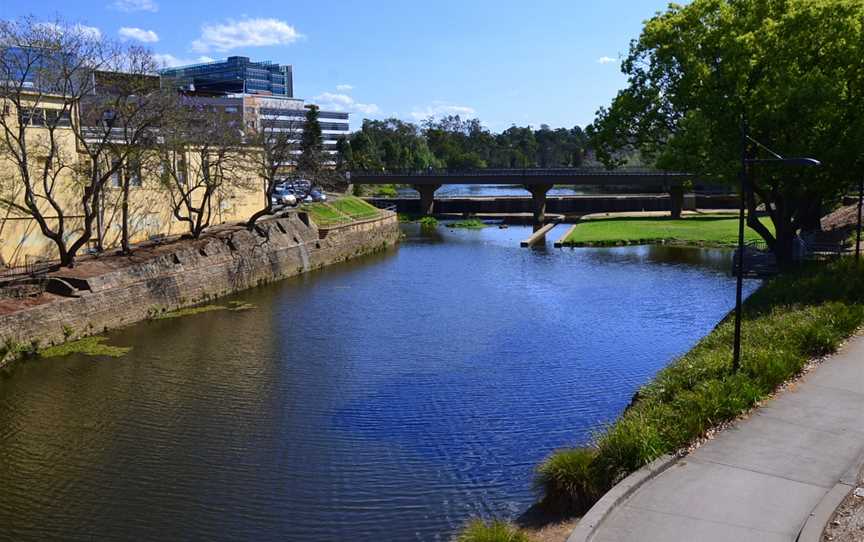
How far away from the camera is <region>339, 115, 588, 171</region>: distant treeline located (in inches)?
5359

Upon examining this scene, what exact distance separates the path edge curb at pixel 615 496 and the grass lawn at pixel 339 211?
39967 millimetres

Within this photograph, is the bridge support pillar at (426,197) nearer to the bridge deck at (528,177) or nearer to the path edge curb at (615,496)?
the bridge deck at (528,177)

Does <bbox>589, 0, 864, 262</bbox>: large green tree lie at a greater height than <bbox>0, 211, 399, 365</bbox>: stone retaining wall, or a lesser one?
greater

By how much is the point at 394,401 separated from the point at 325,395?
1.98 m

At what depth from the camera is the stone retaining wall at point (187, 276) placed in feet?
88.4

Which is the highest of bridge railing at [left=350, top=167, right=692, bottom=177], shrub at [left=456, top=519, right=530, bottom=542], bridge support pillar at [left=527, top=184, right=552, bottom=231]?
bridge railing at [left=350, top=167, right=692, bottom=177]

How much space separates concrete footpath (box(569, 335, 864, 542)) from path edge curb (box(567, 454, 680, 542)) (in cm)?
2

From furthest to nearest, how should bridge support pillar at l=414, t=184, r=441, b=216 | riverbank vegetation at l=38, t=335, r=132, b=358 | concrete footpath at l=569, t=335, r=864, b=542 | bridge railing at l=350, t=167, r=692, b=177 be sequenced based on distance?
bridge support pillar at l=414, t=184, r=441, b=216
bridge railing at l=350, t=167, r=692, b=177
riverbank vegetation at l=38, t=335, r=132, b=358
concrete footpath at l=569, t=335, r=864, b=542

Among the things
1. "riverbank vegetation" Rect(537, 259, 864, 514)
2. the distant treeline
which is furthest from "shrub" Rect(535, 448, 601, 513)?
the distant treeline

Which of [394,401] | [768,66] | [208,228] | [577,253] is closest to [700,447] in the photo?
[394,401]

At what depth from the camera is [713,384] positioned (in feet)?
49.8

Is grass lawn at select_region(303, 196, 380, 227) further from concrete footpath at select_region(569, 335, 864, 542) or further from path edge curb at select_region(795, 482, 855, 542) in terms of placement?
path edge curb at select_region(795, 482, 855, 542)

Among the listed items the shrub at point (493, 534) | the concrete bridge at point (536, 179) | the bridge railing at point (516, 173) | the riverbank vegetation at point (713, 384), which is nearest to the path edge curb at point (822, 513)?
the riverbank vegetation at point (713, 384)

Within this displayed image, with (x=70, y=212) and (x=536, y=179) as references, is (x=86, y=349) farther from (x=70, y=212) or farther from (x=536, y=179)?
(x=536, y=179)
